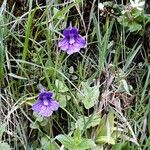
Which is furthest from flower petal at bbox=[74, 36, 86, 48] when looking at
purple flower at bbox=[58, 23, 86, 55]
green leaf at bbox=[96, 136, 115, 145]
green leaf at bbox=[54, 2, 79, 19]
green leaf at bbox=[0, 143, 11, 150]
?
green leaf at bbox=[0, 143, 11, 150]

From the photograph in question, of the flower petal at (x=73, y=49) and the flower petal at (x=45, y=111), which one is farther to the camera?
the flower petal at (x=73, y=49)

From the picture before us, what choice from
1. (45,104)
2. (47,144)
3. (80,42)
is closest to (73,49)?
(80,42)

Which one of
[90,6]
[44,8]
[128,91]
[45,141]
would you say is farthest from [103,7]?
[45,141]

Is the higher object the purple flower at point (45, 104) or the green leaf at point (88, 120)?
the purple flower at point (45, 104)

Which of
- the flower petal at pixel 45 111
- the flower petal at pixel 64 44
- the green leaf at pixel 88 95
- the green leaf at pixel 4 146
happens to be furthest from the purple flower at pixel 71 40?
the green leaf at pixel 4 146

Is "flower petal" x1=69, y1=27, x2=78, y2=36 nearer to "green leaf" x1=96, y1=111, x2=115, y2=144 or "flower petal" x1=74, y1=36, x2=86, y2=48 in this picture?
"flower petal" x1=74, y1=36, x2=86, y2=48

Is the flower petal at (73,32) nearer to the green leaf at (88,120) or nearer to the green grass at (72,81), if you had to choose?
the green grass at (72,81)

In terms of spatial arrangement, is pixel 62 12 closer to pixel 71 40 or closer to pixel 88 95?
pixel 71 40
